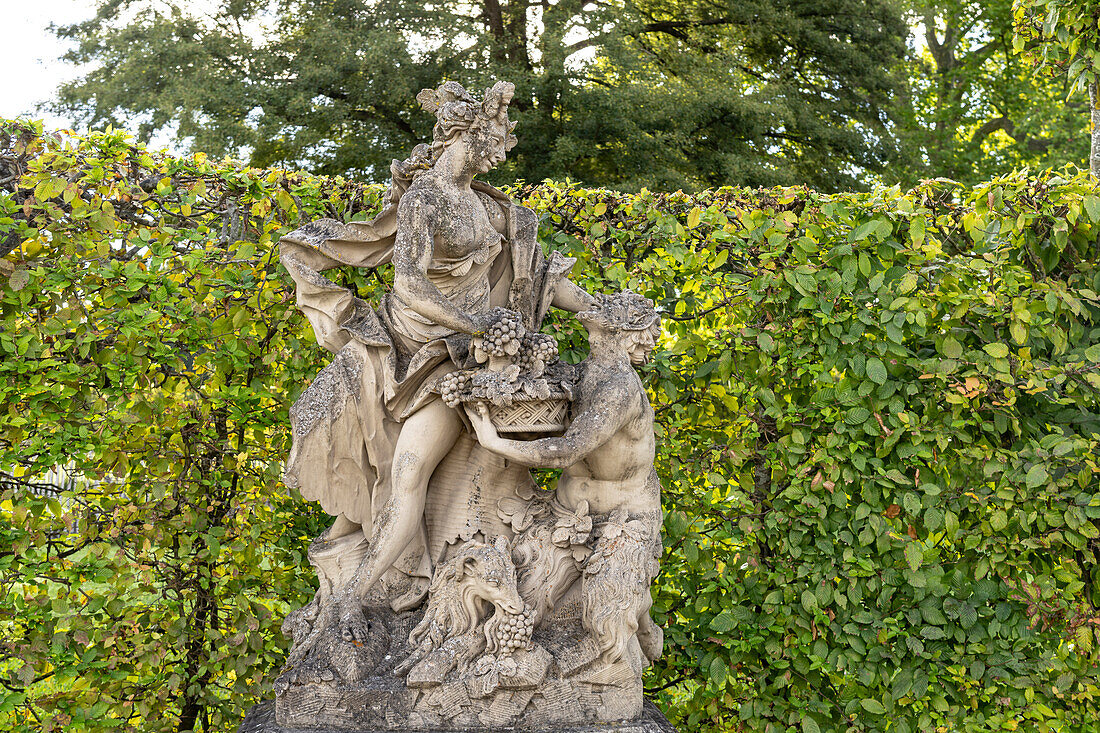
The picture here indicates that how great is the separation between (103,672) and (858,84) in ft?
35.4

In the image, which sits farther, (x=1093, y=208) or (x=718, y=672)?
(x=718, y=672)

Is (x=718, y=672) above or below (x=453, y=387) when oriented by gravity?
below

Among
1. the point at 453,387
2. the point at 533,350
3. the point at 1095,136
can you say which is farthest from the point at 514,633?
the point at 1095,136

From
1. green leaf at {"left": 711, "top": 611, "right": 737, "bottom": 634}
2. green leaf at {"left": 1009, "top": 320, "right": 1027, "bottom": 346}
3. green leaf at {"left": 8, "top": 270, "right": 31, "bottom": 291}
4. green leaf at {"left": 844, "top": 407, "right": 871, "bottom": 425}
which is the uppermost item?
green leaf at {"left": 1009, "top": 320, "right": 1027, "bottom": 346}

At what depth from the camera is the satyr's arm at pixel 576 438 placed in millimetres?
3025

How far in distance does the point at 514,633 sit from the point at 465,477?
637 mm

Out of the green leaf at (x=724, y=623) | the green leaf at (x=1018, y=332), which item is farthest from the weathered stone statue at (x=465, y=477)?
the green leaf at (x=1018, y=332)

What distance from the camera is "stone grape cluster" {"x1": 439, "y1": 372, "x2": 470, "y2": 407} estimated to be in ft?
10.1

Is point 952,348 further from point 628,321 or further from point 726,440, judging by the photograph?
point 628,321

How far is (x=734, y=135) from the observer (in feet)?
35.4

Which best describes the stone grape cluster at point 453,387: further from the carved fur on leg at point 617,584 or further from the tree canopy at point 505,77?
the tree canopy at point 505,77

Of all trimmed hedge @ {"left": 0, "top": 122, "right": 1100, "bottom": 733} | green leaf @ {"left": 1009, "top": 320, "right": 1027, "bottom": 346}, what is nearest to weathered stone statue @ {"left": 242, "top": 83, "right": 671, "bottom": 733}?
trimmed hedge @ {"left": 0, "top": 122, "right": 1100, "bottom": 733}

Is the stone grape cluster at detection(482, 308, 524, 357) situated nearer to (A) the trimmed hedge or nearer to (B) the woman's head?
(B) the woman's head

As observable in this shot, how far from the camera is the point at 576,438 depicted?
9.93 ft
